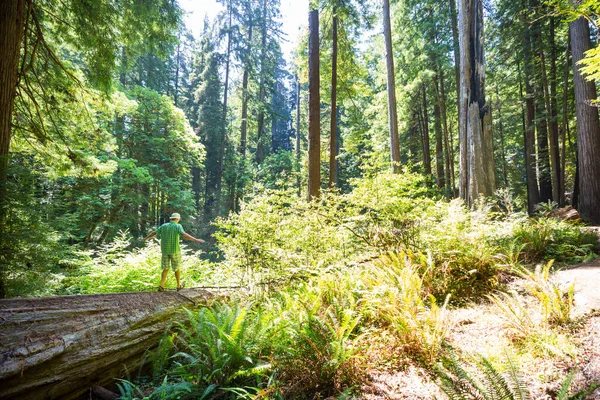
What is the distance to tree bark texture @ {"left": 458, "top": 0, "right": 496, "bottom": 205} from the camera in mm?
7160

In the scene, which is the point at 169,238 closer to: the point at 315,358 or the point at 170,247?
the point at 170,247

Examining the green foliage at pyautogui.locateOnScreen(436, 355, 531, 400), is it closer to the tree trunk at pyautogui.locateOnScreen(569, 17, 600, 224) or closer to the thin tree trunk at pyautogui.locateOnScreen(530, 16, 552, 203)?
the tree trunk at pyautogui.locateOnScreen(569, 17, 600, 224)

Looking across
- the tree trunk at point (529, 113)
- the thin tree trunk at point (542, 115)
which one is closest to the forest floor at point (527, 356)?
the thin tree trunk at point (542, 115)

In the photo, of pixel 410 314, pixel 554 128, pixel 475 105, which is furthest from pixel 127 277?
pixel 554 128

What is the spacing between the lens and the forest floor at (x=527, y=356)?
1.93m

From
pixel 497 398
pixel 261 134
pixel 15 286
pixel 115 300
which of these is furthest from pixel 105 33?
pixel 261 134

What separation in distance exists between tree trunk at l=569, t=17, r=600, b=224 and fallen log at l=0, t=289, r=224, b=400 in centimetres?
1108

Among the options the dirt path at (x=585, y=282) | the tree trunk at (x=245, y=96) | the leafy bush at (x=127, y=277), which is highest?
the tree trunk at (x=245, y=96)

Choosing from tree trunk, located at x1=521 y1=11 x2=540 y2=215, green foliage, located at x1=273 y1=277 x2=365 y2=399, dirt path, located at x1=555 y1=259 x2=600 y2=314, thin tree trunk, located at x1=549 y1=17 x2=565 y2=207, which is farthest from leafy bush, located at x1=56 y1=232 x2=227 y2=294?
tree trunk, located at x1=521 y1=11 x2=540 y2=215

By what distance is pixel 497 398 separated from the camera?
1.68 meters

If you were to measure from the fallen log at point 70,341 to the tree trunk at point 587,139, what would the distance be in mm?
11075

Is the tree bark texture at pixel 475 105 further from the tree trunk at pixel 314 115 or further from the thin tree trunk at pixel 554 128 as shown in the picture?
the thin tree trunk at pixel 554 128

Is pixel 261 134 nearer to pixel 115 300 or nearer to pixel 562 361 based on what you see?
pixel 115 300

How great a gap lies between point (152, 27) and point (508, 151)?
102 feet
